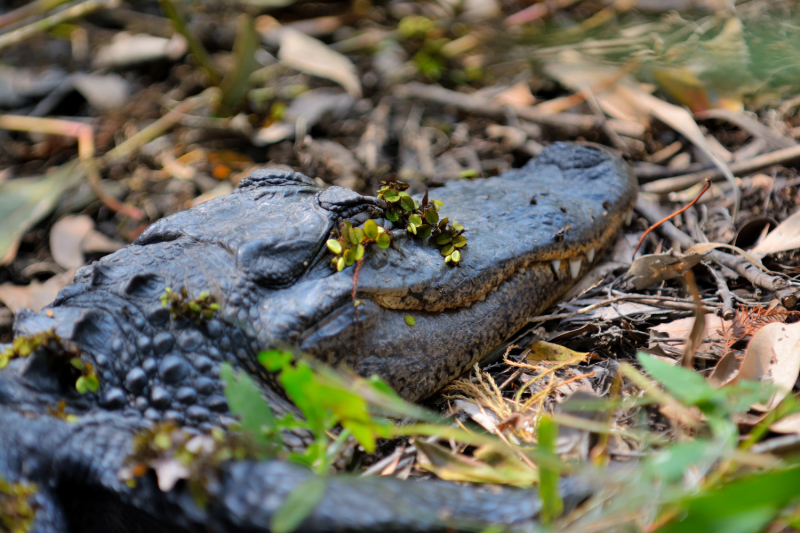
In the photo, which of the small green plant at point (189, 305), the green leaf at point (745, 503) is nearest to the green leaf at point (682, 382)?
the green leaf at point (745, 503)

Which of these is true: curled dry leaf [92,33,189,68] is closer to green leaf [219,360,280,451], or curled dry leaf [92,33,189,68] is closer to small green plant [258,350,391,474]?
green leaf [219,360,280,451]

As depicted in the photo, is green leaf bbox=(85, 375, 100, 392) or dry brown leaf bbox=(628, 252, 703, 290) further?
dry brown leaf bbox=(628, 252, 703, 290)

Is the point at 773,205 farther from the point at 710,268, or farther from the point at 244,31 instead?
the point at 244,31

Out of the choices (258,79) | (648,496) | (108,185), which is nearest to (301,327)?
(648,496)

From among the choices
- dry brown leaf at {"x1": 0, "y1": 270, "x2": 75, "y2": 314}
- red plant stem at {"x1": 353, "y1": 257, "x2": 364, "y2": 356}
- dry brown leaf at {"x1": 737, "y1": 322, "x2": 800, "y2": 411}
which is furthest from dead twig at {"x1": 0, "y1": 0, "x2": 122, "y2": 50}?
dry brown leaf at {"x1": 737, "y1": 322, "x2": 800, "y2": 411}

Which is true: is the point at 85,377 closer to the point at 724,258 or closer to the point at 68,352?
the point at 68,352

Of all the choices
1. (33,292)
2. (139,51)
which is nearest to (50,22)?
(139,51)
